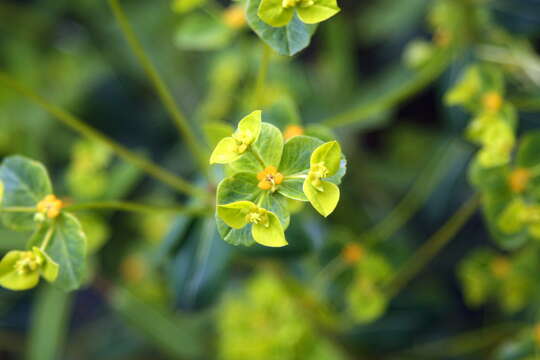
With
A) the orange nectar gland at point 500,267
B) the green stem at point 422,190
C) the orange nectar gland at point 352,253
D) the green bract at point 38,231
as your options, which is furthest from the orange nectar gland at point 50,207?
the orange nectar gland at point 500,267

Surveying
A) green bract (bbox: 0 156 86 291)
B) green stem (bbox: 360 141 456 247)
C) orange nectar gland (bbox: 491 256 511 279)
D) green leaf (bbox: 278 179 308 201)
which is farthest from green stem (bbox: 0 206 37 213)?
orange nectar gland (bbox: 491 256 511 279)

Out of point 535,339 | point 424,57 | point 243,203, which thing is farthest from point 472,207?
point 243,203

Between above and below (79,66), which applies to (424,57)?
above

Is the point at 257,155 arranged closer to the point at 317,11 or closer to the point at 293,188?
the point at 293,188

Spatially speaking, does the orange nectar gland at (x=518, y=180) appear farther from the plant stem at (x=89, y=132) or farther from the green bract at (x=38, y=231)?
the green bract at (x=38, y=231)

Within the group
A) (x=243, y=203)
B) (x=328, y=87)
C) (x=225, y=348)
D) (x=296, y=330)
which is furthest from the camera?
(x=328, y=87)

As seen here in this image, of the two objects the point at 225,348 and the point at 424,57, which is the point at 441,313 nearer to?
the point at 225,348
